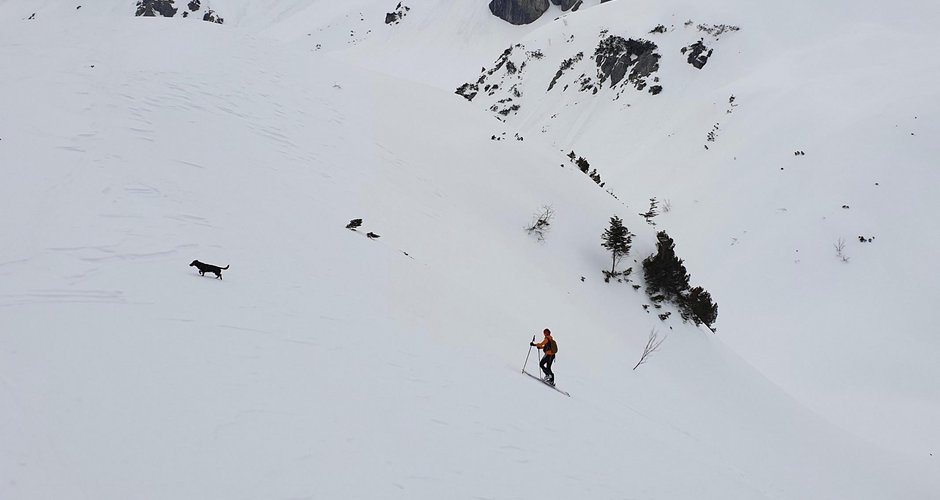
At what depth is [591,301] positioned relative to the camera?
51.9ft

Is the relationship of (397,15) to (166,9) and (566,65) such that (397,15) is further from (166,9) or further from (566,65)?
(166,9)

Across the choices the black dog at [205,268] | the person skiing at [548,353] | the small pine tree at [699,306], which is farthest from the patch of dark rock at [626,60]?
the black dog at [205,268]

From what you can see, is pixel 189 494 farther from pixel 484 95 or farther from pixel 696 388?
pixel 484 95

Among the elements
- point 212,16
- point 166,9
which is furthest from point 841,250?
point 166,9

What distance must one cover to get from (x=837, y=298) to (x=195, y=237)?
23670 mm

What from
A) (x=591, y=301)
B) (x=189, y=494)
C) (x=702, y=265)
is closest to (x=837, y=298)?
(x=702, y=265)

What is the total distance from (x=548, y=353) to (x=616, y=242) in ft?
28.6

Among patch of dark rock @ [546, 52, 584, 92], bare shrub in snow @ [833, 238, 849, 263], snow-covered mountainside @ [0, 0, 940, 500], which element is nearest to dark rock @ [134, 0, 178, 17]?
patch of dark rock @ [546, 52, 584, 92]

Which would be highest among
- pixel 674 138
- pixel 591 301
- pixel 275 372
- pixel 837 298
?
pixel 674 138

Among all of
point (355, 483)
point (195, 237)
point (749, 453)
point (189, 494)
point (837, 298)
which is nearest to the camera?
point (189, 494)

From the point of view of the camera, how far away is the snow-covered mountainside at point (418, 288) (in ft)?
18.4

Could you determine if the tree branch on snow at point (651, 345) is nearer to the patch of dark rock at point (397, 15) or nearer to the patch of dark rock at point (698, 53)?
the patch of dark rock at point (698, 53)

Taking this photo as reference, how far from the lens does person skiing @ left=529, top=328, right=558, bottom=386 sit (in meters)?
9.27

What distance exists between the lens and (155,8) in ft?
394
